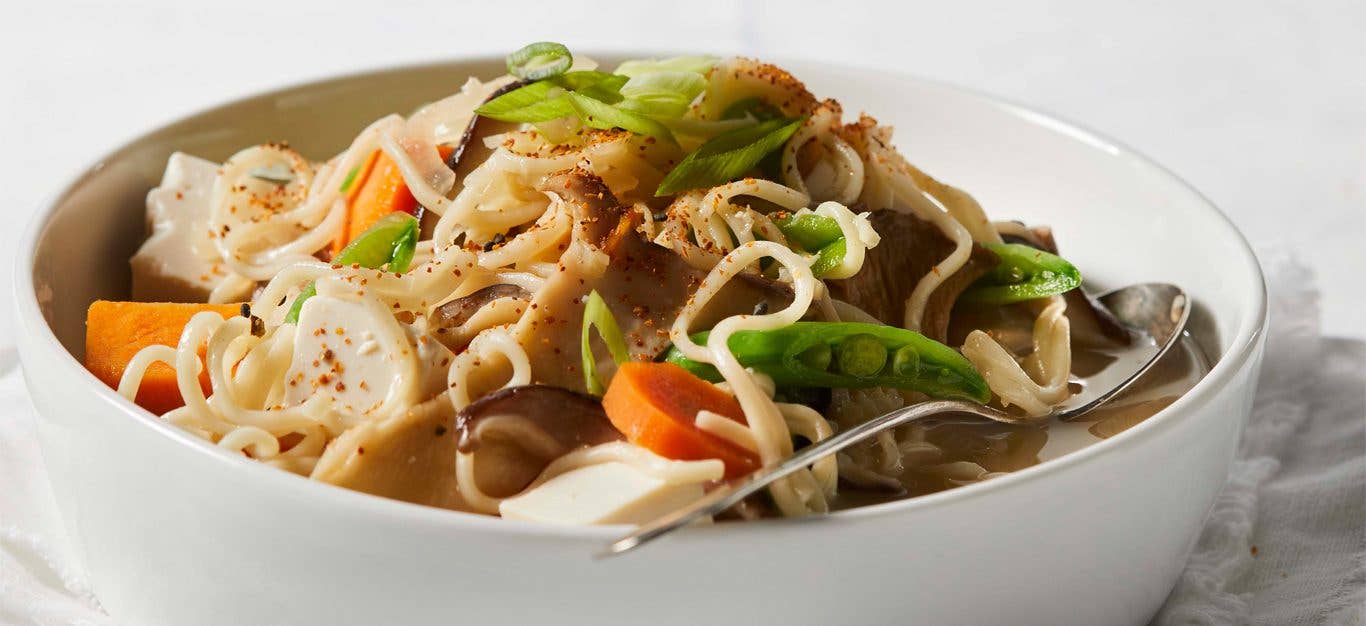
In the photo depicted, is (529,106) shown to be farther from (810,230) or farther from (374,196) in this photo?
(810,230)

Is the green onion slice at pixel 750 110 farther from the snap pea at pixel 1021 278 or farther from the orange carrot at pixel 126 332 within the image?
the orange carrot at pixel 126 332

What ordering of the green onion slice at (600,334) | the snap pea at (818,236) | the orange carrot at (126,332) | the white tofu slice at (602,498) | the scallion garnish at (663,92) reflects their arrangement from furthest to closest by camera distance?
1. the scallion garnish at (663,92)
2. the orange carrot at (126,332)
3. the snap pea at (818,236)
4. the green onion slice at (600,334)
5. the white tofu slice at (602,498)

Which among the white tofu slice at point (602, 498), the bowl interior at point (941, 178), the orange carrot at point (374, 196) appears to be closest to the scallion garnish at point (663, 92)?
the orange carrot at point (374, 196)

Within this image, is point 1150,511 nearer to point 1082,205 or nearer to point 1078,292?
point 1078,292

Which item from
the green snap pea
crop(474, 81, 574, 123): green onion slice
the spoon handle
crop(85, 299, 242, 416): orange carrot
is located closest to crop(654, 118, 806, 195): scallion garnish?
crop(474, 81, 574, 123): green onion slice

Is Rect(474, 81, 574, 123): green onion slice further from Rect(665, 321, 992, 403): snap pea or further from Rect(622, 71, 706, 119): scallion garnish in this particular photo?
Rect(665, 321, 992, 403): snap pea
